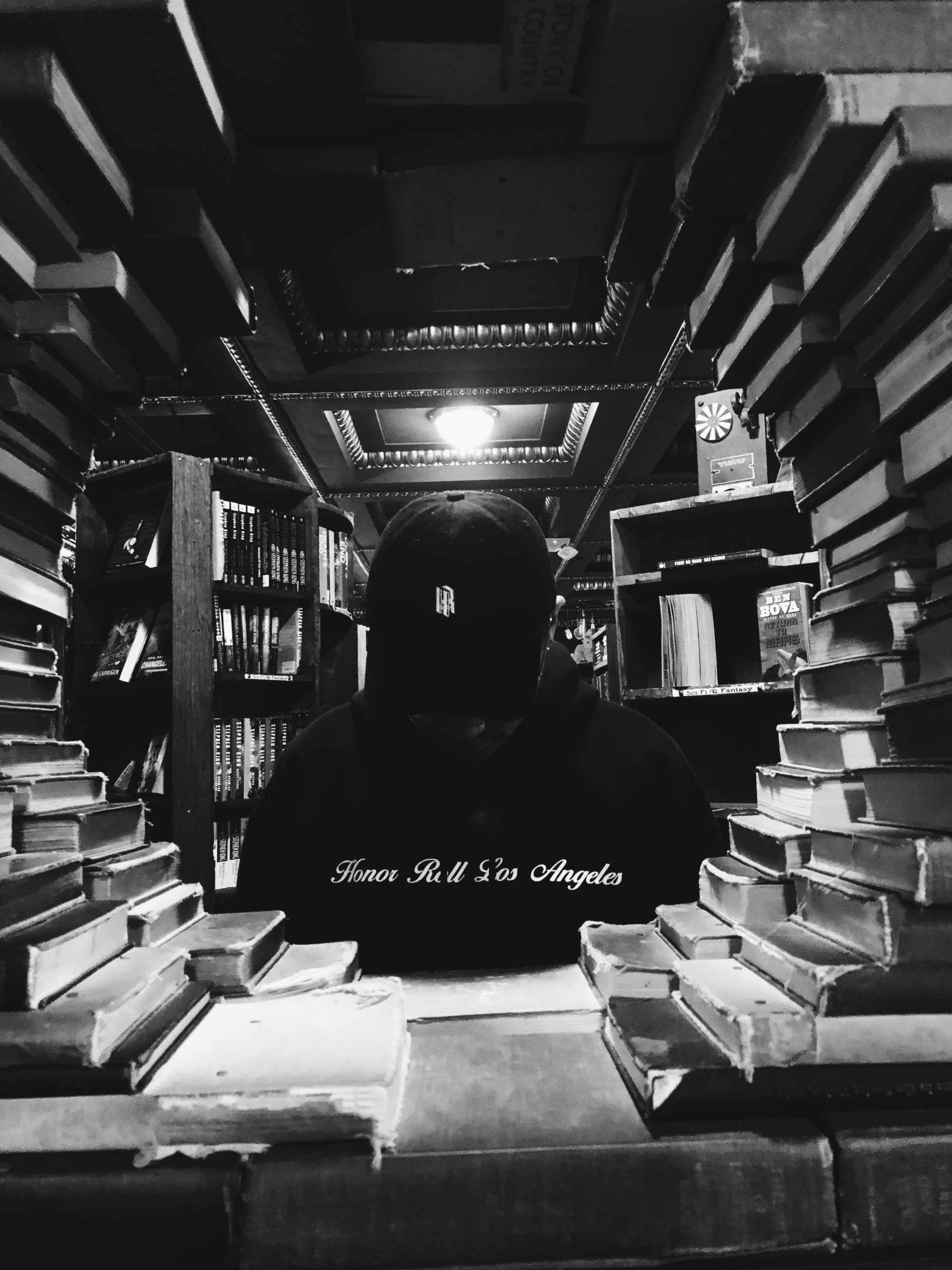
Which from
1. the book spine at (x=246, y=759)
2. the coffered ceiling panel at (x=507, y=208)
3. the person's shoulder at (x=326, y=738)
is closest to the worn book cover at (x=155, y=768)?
the book spine at (x=246, y=759)

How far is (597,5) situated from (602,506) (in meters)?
5.20

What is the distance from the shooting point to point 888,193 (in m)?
0.54

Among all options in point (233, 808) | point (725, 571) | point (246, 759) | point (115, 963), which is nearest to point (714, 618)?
point (725, 571)

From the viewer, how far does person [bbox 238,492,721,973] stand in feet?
3.51

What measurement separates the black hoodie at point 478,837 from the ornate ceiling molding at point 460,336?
197 cm

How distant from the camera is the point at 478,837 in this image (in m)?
1.37

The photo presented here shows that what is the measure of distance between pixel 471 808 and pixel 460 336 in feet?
7.64

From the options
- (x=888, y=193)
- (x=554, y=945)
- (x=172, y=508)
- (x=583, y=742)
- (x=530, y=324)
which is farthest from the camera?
(x=530, y=324)

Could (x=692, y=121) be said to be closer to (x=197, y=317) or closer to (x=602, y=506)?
(x=197, y=317)

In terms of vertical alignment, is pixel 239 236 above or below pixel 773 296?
above

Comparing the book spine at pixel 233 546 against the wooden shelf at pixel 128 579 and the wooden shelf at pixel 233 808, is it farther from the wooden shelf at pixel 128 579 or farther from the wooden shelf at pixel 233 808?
the wooden shelf at pixel 233 808

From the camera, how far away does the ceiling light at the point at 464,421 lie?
4.06 meters

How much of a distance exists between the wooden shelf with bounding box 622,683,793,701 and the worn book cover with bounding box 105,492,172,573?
6.41 ft

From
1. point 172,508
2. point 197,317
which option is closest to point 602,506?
point 172,508
